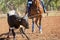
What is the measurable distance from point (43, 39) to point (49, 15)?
830cm

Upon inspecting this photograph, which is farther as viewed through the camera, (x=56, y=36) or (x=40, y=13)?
(x=40, y=13)

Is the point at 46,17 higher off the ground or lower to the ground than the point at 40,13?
lower

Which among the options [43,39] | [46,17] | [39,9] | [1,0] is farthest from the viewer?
[1,0]

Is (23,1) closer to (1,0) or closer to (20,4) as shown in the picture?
(20,4)

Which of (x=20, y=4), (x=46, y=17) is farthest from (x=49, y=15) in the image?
(x=20, y=4)

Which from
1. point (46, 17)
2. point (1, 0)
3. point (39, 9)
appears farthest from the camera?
point (1, 0)

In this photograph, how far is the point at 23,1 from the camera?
23625mm

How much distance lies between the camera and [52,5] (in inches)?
944

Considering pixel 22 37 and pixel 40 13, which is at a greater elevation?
pixel 40 13

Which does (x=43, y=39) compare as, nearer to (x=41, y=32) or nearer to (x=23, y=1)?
(x=41, y=32)

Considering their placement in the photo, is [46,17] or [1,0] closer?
[46,17]

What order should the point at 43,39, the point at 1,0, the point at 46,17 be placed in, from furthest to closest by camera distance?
the point at 1,0 → the point at 46,17 → the point at 43,39

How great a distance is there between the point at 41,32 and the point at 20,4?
12.4 meters

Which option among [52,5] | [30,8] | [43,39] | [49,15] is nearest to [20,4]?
[52,5]
